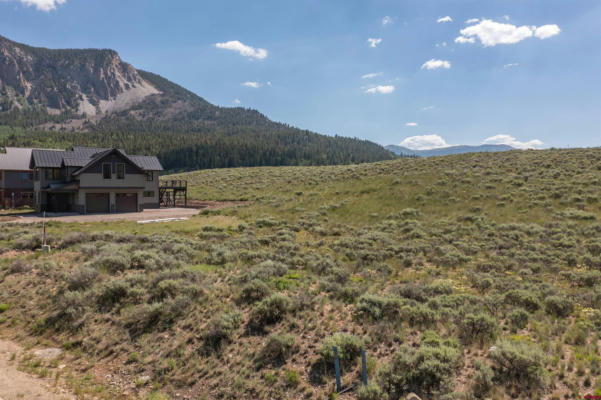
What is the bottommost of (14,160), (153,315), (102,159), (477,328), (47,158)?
(153,315)

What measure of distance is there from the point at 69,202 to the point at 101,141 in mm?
147216

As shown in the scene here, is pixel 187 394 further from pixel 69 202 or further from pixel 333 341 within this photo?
pixel 69 202

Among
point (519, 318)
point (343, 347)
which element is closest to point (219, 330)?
point (343, 347)

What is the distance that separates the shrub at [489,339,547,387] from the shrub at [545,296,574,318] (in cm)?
304

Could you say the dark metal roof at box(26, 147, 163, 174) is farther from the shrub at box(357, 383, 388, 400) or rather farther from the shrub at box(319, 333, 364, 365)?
the shrub at box(357, 383, 388, 400)

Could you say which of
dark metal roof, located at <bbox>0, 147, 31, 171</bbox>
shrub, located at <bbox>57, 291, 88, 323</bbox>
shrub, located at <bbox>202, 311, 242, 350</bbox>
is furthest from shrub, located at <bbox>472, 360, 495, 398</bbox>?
dark metal roof, located at <bbox>0, 147, 31, 171</bbox>

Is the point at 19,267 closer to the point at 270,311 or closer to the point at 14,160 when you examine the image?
the point at 270,311

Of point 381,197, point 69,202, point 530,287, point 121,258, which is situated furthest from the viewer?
point 69,202

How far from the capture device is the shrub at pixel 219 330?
8.42 m

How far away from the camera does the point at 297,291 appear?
35.1ft

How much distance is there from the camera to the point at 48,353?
8664 mm

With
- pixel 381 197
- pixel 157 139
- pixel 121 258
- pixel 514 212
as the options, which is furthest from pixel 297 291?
pixel 157 139

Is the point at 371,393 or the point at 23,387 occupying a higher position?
the point at 371,393

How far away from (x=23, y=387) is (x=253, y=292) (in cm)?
592
